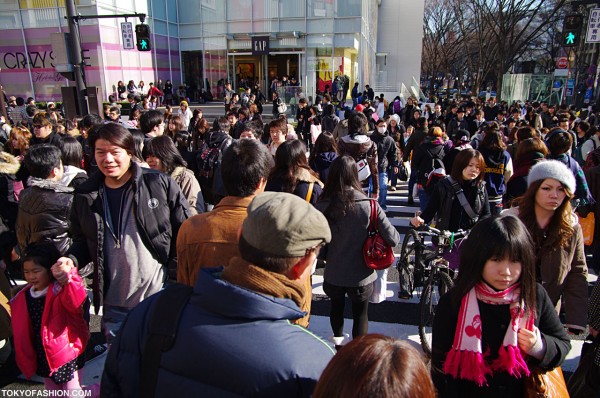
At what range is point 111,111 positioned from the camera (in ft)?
29.7

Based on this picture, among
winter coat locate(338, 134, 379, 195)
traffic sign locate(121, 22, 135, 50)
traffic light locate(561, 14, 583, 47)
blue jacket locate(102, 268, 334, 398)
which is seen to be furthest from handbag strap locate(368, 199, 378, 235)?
traffic sign locate(121, 22, 135, 50)

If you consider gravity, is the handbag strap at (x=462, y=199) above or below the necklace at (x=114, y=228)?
below

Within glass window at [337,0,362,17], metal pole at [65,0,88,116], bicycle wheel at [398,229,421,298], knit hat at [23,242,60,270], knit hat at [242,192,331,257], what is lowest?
bicycle wheel at [398,229,421,298]

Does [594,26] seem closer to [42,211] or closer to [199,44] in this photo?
[42,211]

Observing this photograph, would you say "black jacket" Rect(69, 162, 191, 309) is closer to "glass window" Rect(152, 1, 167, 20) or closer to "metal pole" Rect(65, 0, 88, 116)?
"metal pole" Rect(65, 0, 88, 116)

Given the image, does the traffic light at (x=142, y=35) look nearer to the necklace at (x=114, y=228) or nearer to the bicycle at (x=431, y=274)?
the bicycle at (x=431, y=274)

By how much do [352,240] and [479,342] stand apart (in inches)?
57.3

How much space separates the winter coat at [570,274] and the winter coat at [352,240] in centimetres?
110

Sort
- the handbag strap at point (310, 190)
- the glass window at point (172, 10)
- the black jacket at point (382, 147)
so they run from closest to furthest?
the handbag strap at point (310, 190), the black jacket at point (382, 147), the glass window at point (172, 10)

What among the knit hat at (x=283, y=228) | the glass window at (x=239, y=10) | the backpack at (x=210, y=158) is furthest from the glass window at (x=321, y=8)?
the knit hat at (x=283, y=228)

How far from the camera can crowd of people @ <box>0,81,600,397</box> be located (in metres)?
1.25

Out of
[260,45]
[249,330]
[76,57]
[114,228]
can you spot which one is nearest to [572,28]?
[76,57]

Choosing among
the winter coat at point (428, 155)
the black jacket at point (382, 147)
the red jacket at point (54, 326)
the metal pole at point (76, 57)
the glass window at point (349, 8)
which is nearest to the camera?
the red jacket at point (54, 326)

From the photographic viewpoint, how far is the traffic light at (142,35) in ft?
47.5
